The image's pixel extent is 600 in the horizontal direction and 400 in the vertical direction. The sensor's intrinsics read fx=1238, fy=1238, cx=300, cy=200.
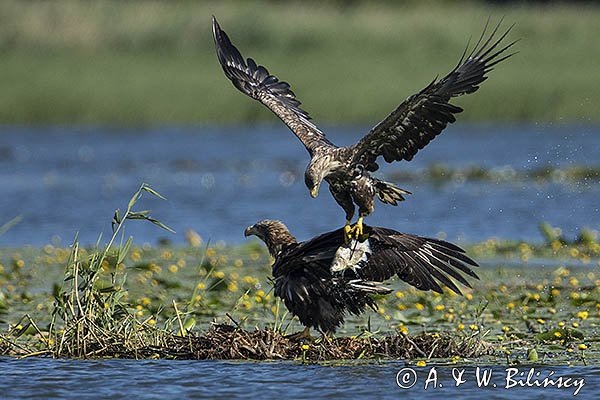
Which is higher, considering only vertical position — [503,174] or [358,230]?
[503,174]

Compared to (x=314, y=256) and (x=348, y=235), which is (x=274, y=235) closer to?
(x=314, y=256)

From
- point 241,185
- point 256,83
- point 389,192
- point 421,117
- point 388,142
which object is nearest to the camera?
point 421,117

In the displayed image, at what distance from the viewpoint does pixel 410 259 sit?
27.0ft

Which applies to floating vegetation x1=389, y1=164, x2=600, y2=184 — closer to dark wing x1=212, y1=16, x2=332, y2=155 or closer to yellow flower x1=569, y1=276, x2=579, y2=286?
yellow flower x1=569, y1=276, x2=579, y2=286

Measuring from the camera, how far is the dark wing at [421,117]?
8008 millimetres

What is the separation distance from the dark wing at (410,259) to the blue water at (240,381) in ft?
2.06

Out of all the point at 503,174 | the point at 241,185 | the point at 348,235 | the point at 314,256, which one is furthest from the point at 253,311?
the point at 503,174

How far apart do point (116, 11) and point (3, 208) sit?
49.2 feet

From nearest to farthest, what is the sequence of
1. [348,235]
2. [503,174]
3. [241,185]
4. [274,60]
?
[348,235], [503,174], [241,185], [274,60]

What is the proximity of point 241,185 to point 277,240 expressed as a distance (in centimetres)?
1145

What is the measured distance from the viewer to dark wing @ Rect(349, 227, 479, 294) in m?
8.14

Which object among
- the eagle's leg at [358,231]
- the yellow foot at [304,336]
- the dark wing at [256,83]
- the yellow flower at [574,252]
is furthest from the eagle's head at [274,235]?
the yellow flower at [574,252]

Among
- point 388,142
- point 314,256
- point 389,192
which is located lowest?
point 314,256

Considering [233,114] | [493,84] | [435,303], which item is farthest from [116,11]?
[435,303]
